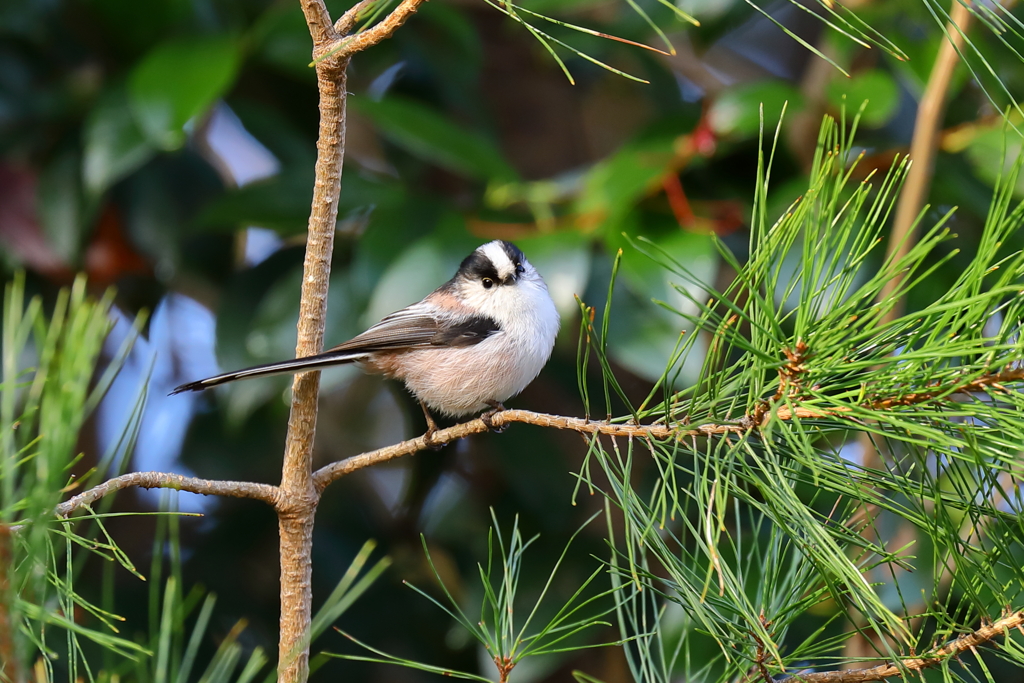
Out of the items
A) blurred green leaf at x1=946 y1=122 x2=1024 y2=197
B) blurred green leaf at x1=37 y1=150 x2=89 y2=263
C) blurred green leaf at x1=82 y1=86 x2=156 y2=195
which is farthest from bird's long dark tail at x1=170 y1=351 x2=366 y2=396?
blurred green leaf at x1=946 y1=122 x2=1024 y2=197

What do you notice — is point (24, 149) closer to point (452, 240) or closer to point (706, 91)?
point (452, 240)

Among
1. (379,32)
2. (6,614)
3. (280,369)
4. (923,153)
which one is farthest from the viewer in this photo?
(923,153)

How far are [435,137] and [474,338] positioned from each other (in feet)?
1.63

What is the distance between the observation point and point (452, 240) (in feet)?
5.68

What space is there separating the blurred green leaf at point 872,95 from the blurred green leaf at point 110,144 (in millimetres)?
1467

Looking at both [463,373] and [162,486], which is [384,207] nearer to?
[463,373]

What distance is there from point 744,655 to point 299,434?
1.75ft

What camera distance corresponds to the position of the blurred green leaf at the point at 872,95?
1.71 metres

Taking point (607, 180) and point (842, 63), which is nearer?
point (607, 180)

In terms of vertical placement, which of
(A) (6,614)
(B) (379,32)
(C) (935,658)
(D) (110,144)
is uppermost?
(B) (379,32)

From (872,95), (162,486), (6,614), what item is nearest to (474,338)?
(162,486)

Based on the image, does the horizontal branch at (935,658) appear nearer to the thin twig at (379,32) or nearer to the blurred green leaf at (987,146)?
the thin twig at (379,32)

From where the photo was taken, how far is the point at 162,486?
2.57 feet

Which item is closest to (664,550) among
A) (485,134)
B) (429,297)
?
(429,297)
